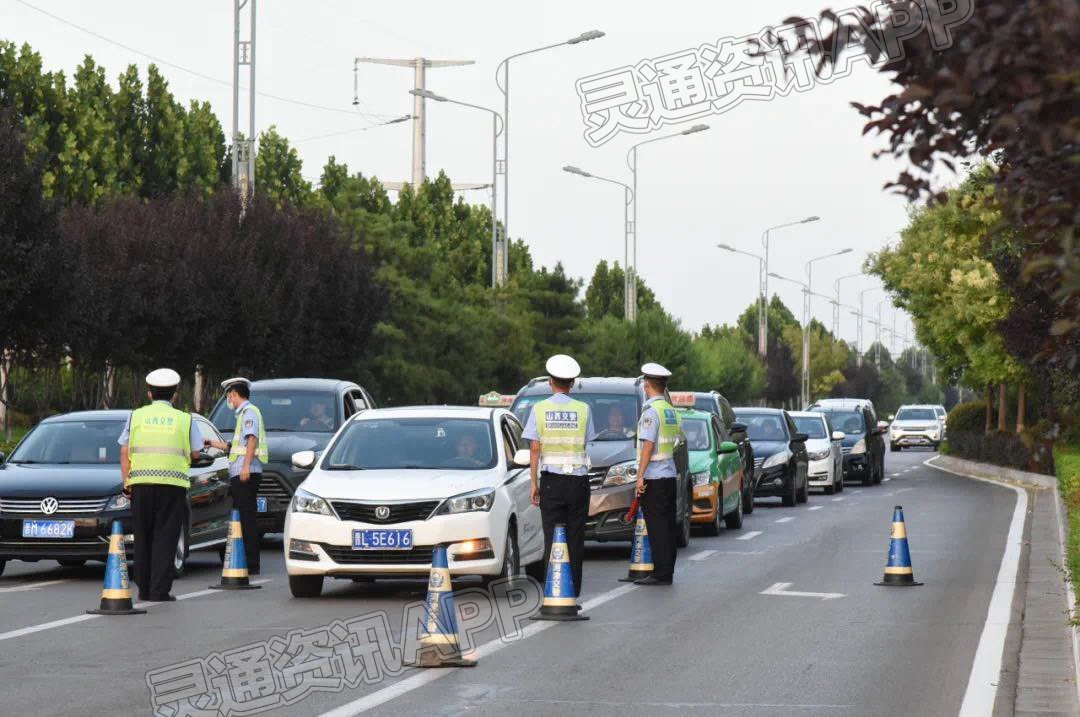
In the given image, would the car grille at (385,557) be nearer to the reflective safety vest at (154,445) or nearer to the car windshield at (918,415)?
the reflective safety vest at (154,445)

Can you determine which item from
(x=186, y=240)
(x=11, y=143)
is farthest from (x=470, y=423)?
(x=186, y=240)

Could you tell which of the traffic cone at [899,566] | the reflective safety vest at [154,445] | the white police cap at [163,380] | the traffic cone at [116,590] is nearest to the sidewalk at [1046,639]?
the traffic cone at [899,566]

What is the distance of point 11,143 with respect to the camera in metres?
31.4

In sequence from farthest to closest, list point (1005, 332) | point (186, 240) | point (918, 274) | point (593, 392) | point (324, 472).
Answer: point (918, 274) < point (186, 240) < point (1005, 332) < point (593, 392) < point (324, 472)

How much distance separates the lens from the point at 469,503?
1484 centimetres

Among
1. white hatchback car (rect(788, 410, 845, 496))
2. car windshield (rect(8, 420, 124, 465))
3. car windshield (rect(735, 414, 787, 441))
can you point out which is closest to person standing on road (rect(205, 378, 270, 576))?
car windshield (rect(8, 420, 124, 465))

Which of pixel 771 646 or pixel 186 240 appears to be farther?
pixel 186 240

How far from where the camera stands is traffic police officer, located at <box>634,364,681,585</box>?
1584cm

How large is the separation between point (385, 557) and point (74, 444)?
16.2 feet

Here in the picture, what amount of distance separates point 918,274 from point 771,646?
1602 inches

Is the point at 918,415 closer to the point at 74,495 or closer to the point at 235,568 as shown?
the point at 74,495

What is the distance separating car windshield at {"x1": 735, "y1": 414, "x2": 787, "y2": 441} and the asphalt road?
13.1 metres

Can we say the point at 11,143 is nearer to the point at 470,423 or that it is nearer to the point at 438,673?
the point at 470,423

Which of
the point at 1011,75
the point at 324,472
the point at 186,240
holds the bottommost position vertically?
the point at 324,472
